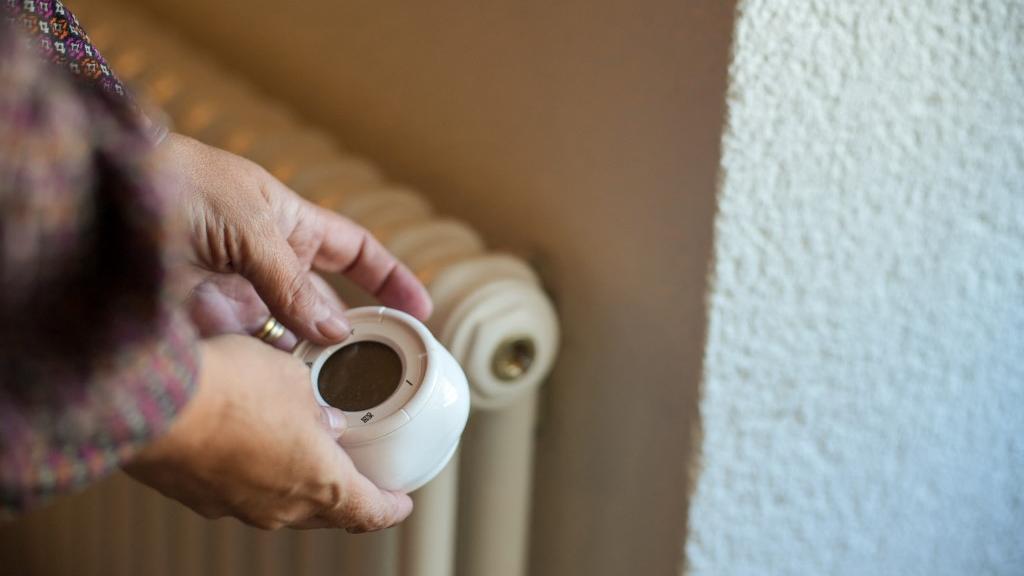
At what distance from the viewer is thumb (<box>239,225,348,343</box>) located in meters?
0.51

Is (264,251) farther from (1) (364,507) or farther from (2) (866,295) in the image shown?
(2) (866,295)

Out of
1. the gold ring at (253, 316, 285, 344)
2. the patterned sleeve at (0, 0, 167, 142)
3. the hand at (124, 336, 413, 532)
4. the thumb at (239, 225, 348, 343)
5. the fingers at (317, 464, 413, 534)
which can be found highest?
the patterned sleeve at (0, 0, 167, 142)

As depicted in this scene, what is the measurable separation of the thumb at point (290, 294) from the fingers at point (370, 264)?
75 mm

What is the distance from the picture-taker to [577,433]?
2.26 feet

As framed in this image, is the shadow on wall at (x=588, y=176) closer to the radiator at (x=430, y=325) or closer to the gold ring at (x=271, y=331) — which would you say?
the radiator at (x=430, y=325)

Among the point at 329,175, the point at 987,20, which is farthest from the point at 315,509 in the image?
the point at 987,20

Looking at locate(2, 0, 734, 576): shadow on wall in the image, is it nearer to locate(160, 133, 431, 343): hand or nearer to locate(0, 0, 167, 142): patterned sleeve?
locate(160, 133, 431, 343): hand

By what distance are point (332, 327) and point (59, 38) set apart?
0.61ft

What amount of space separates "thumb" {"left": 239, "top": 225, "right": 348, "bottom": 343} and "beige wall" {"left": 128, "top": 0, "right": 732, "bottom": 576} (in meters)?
0.18

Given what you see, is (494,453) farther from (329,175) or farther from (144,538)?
(144,538)

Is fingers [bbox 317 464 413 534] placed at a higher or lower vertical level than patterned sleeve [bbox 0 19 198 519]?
lower

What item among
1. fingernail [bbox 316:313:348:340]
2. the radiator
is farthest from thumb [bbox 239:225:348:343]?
the radiator

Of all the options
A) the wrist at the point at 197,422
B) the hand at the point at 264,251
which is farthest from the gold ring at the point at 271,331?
the wrist at the point at 197,422

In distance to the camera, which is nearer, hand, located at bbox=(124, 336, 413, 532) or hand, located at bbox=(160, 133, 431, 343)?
hand, located at bbox=(124, 336, 413, 532)
